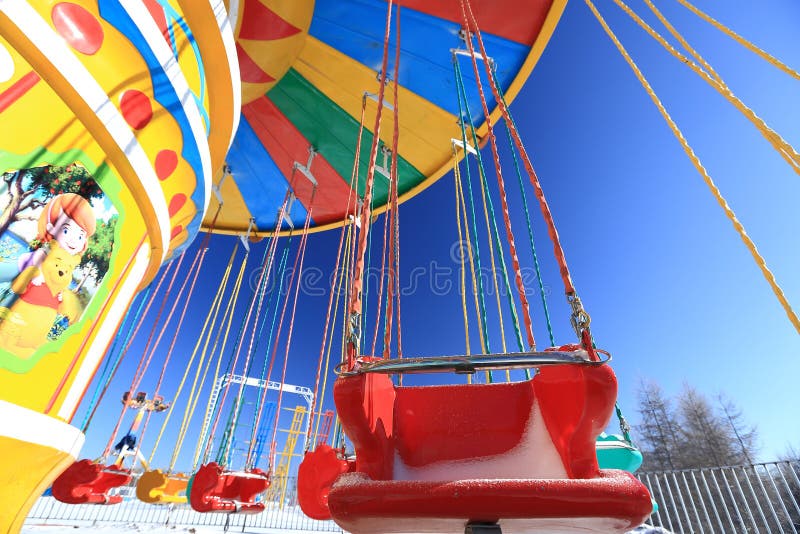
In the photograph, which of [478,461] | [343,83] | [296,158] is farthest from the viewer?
[296,158]

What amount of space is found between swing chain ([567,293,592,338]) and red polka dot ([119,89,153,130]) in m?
2.03

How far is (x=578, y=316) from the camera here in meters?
1.10

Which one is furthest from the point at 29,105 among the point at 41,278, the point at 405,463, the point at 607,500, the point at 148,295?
the point at 148,295

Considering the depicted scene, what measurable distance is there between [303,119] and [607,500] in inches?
209

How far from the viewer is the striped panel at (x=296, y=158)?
5219 mm

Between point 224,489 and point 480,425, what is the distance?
286cm

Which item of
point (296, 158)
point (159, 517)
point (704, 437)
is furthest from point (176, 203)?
point (704, 437)

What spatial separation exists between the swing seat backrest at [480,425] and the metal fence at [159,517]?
28.9 ft

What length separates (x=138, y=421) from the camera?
481 centimetres

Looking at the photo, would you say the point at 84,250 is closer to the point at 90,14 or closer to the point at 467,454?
the point at 90,14

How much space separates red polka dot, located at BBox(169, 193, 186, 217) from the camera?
2.20 meters

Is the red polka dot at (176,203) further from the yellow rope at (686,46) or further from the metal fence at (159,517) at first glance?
the metal fence at (159,517)

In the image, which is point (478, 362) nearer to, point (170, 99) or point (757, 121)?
point (757, 121)

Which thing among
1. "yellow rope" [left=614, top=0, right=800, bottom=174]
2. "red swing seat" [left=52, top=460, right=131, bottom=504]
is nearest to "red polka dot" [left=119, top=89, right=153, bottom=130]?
"yellow rope" [left=614, top=0, right=800, bottom=174]
